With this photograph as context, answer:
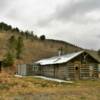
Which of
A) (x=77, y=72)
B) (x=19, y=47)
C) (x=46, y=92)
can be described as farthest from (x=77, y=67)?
(x=19, y=47)

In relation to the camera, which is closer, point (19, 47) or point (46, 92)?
point (46, 92)

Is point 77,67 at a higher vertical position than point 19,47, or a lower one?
lower

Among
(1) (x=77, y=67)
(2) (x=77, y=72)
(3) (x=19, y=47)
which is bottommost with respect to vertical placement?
(2) (x=77, y=72)

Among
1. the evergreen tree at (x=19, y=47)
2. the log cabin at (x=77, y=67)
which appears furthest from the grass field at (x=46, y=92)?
the evergreen tree at (x=19, y=47)

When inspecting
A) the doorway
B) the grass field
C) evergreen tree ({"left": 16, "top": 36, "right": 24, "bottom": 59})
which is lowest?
the grass field

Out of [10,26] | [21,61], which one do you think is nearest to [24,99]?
[21,61]

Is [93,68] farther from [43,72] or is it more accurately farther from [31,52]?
[31,52]

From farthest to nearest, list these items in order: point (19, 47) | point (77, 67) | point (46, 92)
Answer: point (19, 47) < point (77, 67) < point (46, 92)

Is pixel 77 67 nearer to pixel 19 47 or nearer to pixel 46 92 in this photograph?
pixel 46 92

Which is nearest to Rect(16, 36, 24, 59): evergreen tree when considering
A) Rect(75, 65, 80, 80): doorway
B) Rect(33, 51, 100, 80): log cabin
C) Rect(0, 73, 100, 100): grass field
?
Rect(33, 51, 100, 80): log cabin

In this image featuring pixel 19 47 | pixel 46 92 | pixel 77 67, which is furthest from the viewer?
pixel 19 47

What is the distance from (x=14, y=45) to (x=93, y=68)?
41907mm

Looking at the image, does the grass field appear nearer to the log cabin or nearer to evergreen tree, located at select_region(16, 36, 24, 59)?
the log cabin

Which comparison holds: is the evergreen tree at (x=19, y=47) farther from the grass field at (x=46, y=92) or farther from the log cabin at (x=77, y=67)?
the grass field at (x=46, y=92)
